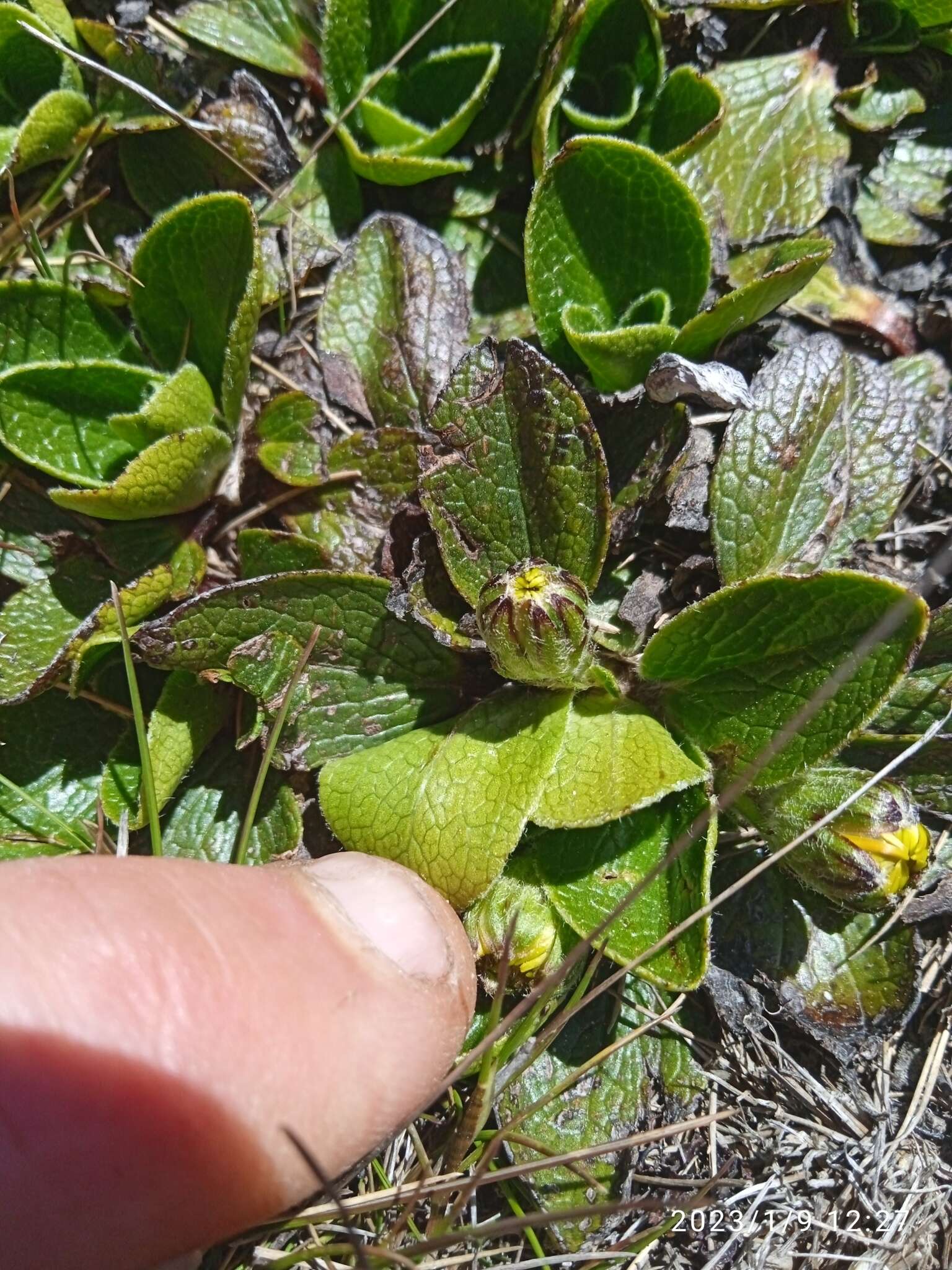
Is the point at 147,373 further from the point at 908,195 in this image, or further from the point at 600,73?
the point at 908,195

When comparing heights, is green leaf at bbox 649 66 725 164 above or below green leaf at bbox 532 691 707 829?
above

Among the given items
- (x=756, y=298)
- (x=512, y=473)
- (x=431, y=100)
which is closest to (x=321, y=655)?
(x=512, y=473)

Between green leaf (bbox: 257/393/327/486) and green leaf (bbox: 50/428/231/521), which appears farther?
green leaf (bbox: 257/393/327/486)

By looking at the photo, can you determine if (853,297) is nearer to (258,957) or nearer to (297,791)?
(297,791)

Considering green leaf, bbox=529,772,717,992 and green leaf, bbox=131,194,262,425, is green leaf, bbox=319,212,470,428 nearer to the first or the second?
green leaf, bbox=131,194,262,425

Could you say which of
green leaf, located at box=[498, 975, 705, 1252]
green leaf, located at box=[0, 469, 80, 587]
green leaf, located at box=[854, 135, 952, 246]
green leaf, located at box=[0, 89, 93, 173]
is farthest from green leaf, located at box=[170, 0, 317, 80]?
Answer: green leaf, located at box=[498, 975, 705, 1252]

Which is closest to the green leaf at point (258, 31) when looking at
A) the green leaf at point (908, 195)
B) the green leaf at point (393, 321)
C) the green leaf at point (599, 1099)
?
the green leaf at point (393, 321)

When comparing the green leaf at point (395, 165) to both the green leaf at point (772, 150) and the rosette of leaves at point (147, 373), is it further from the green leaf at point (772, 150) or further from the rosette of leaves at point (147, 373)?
the green leaf at point (772, 150)
